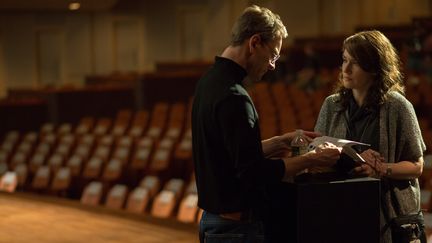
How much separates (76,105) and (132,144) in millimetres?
2514

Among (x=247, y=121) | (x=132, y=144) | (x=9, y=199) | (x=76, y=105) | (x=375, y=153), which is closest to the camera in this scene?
(x=247, y=121)

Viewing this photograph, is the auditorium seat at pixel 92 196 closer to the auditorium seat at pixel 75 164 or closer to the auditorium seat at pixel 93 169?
the auditorium seat at pixel 93 169

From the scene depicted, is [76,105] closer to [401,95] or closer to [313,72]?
[313,72]

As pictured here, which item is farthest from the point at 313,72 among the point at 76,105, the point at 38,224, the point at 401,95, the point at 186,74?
the point at 401,95

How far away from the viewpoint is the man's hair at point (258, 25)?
5.12 ft

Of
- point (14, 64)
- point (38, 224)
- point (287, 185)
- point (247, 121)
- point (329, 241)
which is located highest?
point (14, 64)

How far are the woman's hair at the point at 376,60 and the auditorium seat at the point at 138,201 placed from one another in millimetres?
3550

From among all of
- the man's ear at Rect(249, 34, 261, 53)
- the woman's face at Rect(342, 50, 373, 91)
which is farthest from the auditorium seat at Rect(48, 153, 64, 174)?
the man's ear at Rect(249, 34, 261, 53)

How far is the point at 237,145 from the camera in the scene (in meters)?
1.51

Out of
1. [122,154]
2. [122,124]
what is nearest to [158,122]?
[122,124]

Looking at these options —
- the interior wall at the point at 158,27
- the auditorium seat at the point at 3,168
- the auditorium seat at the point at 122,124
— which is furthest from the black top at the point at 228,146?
the interior wall at the point at 158,27

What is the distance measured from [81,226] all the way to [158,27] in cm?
908

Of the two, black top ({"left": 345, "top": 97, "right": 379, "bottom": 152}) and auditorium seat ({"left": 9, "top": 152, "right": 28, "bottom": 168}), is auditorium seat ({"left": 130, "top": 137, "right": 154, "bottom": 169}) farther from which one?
black top ({"left": 345, "top": 97, "right": 379, "bottom": 152})

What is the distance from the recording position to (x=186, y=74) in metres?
10.2
